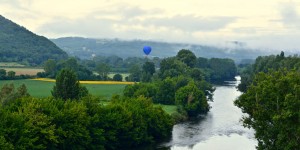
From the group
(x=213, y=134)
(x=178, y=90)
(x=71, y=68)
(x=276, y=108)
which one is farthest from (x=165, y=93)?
(x=276, y=108)

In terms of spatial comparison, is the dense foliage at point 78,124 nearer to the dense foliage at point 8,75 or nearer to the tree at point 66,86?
the tree at point 66,86

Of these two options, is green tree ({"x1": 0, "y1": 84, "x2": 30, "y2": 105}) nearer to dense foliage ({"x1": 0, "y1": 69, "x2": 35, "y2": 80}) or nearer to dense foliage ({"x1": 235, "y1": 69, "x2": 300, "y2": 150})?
dense foliage ({"x1": 235, "y1": 69, "x2": 300, "y2": 150})

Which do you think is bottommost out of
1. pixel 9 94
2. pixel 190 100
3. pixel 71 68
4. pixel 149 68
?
pixel 190 100

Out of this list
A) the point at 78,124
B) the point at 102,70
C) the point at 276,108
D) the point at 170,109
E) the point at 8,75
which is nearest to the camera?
the point at 276,108

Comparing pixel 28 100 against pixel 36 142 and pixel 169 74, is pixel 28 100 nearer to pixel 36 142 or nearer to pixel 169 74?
pixel 36 142

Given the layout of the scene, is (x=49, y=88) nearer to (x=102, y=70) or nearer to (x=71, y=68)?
(x=71, y=68)

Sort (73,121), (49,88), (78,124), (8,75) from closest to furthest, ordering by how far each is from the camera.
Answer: (73,121) → (78,124) → (49,88) → (8,75)
